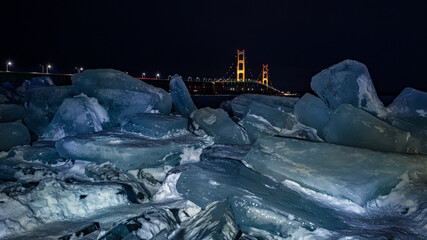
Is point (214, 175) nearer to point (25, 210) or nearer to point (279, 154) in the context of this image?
point (279, 154)

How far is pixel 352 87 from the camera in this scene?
14.1ft

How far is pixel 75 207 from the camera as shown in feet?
8.33

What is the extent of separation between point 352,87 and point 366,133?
→ 4.13 ft

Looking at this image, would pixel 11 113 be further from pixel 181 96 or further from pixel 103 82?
pixel 181 96

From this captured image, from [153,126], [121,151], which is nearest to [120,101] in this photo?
[153,126]

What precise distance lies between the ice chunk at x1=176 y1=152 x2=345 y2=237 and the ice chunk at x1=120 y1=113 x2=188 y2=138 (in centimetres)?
174

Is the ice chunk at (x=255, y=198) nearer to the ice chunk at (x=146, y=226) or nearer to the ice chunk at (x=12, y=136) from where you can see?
the ice chunk at (x=146, y=226)

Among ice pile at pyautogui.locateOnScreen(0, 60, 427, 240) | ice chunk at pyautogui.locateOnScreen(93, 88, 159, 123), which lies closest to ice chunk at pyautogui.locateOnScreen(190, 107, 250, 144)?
ice pile at pyautogui.locateOnScreen(0, 60, 427, 240)

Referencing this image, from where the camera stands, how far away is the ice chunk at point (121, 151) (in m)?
3.64

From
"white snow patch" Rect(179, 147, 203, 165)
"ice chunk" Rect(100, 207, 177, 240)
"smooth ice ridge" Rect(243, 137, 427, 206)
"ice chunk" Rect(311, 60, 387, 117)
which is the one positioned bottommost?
"white snow patch" Rect(179, 147, 203, 165)

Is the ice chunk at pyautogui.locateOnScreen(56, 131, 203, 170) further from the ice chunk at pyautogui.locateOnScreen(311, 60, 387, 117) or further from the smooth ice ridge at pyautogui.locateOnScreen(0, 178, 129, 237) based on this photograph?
the ice chunk at pyautogui.locateOnScreen(311, 60, 387, 117)

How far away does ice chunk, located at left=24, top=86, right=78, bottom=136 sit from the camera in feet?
18.6

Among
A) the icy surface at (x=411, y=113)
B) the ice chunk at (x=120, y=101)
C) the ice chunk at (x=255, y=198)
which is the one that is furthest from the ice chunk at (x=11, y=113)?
the icy surface at (x=411, y=113)

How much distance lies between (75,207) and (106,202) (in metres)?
0.28
